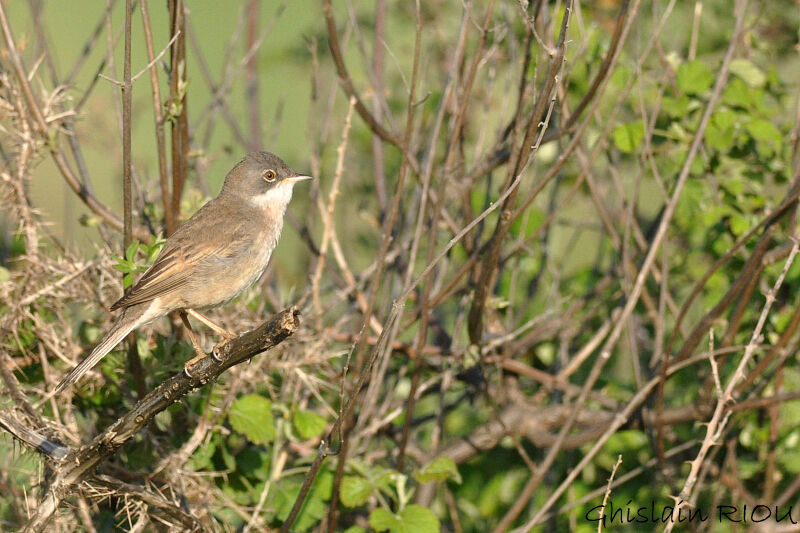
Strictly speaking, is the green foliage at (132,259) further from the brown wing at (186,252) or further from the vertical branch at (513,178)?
the vertical branch at (513,178)

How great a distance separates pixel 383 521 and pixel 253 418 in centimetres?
69

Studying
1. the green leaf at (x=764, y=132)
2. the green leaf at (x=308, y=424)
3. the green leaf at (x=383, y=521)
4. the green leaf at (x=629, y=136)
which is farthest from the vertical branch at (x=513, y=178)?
the green leaf at (x=764, y=132)

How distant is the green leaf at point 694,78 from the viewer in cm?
412

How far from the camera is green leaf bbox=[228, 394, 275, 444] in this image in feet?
12.2

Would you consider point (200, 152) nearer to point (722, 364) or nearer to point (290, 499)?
point (290, 499)

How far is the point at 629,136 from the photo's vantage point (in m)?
4.15

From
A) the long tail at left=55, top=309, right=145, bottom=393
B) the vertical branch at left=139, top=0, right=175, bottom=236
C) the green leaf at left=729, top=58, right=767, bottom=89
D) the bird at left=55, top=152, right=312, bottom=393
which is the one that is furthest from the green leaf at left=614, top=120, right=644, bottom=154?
the long tail at left=55, top=309, right=145, bottom=393

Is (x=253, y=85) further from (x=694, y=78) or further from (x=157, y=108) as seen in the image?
(x=694, y=78)

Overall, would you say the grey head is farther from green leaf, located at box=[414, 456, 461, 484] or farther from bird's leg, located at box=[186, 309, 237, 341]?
green leaf, located at box=[414, 456, 461, 484]

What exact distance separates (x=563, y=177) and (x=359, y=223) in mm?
1905

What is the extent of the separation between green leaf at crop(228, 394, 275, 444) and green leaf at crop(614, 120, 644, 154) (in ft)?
6.53

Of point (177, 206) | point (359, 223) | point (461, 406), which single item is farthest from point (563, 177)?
point (177, 206)

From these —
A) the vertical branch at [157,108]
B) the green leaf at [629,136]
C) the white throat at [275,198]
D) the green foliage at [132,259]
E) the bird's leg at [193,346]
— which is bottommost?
the bird's leg at [193,346]

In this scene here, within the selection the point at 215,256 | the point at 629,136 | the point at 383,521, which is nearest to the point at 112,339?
the point at 215,256
